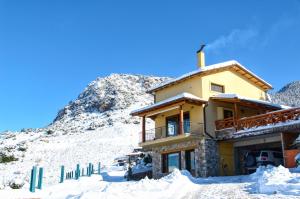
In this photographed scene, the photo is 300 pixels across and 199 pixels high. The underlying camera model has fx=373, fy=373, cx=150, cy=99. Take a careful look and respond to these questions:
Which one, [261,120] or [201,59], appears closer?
[261,120]

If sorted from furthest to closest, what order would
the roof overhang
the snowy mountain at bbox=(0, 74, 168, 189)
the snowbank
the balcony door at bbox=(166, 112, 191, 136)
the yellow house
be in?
the snowy mountain at bbox=(0, 74, 168, 189), the balcony door at bbox=(166, 112, 191, 136), the yellow house, the roof overhang, the snowbank

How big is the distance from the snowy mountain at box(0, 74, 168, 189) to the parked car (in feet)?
57.0

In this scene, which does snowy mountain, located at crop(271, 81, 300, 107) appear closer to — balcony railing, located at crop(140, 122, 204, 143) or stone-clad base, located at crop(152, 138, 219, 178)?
balcony railing, located at crop(140, 122, 204, 143)

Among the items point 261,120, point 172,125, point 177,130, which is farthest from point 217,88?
point 261,120

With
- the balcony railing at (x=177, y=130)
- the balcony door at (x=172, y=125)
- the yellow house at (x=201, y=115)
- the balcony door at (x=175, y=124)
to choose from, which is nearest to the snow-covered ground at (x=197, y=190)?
the yellow house at (x=201, y=115)

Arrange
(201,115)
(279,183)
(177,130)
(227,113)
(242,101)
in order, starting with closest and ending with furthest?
(279,183) → (242,101) → (201,115) → (227,113) → (177,130)

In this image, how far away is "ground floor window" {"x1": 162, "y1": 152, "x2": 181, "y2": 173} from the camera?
27.7m

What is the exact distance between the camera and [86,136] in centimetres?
6275

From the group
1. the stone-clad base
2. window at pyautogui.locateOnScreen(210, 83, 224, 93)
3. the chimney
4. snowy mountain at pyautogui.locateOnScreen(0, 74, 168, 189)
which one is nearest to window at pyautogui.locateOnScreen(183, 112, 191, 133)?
the stone-clad base

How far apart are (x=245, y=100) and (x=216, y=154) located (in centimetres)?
425

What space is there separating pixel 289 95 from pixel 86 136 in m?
39.8

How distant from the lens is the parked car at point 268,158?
24.8 meters

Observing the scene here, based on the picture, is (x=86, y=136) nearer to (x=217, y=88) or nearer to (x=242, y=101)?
(x=217, y=88)

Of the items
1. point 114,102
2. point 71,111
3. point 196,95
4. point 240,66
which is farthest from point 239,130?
point 71,111
